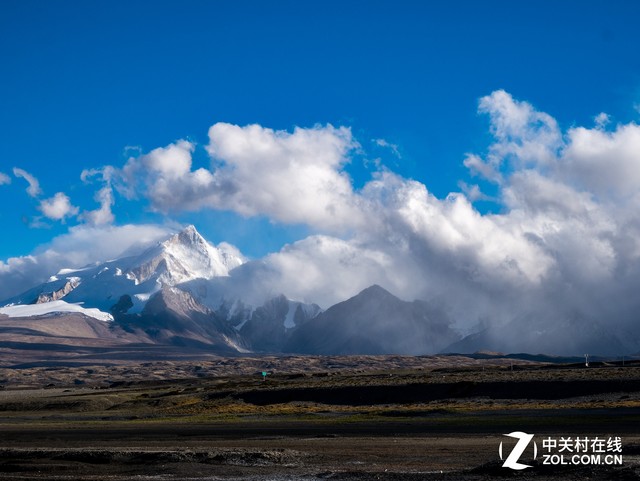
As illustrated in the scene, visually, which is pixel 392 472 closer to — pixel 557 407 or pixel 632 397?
pixel 557 407

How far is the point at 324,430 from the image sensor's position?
59.7 m

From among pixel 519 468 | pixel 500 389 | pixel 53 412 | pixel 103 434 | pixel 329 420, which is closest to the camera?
pixel 519 468

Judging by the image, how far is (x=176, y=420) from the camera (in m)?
78.1

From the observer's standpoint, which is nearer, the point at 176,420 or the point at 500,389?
the point at 176,420

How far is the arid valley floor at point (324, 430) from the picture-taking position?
37031 mm

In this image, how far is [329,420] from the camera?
70625 millimetres

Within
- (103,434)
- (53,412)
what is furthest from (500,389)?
(53,412)

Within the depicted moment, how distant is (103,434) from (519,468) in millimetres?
39828

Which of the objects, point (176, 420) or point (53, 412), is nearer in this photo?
point (176, 420)

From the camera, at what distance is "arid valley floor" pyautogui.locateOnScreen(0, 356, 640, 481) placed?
37.0 meters

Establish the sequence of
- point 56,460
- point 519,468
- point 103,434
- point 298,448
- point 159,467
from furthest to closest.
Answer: point 103,434, point 298,448, point 56,460, point 159,467, point 519,468

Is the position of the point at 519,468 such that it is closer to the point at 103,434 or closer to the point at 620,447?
the point at 620,447

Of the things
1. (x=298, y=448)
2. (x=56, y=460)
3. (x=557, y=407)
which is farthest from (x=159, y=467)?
(x=557, y=407)

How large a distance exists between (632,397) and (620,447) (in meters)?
43.6
